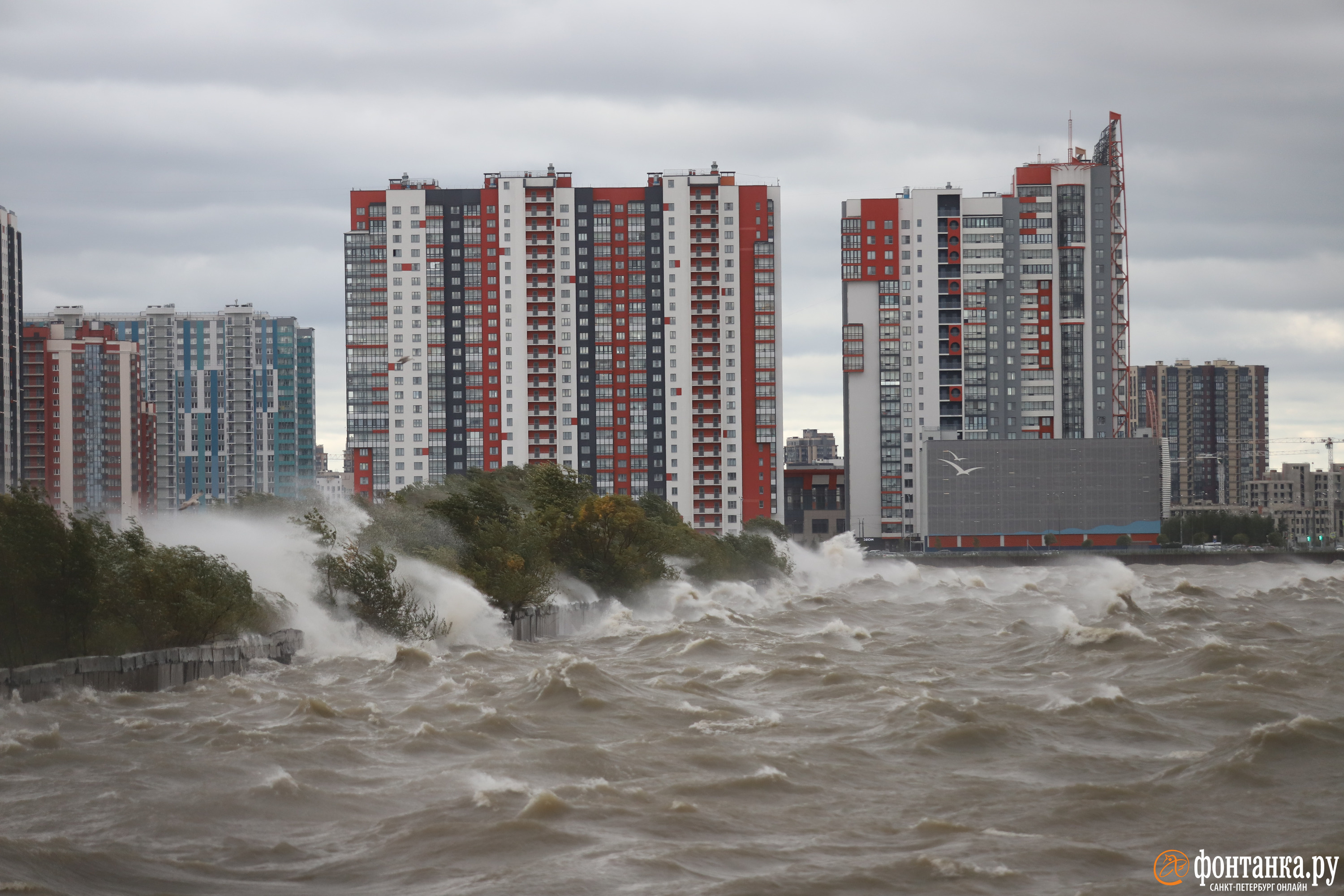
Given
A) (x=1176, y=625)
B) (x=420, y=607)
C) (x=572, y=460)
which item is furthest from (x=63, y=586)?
(x=572, y=460)

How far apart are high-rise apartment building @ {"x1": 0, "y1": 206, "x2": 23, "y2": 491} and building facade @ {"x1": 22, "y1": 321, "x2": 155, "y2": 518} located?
16927 mm

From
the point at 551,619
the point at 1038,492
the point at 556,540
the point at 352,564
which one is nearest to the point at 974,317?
the point at 1038,492

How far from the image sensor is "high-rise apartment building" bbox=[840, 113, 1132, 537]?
501ft

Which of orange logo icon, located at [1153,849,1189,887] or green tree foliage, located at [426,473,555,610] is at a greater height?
green tree foliage, located at [426,473,555,610]

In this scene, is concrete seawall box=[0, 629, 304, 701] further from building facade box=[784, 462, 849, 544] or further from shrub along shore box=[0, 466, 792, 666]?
building facade box=[784, 462, 849, 544]

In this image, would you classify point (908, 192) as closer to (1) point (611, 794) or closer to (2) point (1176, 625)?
(2) point (1176, 625)

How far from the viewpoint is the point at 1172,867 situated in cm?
2030

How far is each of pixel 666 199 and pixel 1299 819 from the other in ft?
416

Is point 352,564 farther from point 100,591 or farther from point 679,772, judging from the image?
point 679,772

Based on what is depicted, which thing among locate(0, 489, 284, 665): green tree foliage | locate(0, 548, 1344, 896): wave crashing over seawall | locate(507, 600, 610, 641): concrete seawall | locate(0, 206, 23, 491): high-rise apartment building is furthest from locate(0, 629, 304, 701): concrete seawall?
locate(0, 206, 23, 491): high-rise apartment building

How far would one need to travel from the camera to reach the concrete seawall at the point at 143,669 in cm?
3288

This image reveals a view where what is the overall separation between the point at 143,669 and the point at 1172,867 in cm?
2822

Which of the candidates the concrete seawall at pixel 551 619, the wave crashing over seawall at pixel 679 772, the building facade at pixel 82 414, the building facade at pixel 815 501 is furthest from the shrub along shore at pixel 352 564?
the building facade at pixel 815 501

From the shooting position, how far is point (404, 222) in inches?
5694
